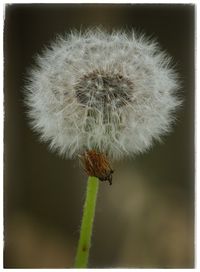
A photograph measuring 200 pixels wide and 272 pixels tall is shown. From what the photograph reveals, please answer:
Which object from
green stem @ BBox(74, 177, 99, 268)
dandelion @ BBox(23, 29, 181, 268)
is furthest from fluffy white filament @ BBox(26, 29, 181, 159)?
green stem @ BBox(74, 177, 99, 268)

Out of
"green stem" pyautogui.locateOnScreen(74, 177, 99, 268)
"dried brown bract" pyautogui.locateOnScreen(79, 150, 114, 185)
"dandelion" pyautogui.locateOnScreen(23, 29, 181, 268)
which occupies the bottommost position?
"green stem" pyautogui.locateOnScreen(74, 177, 99, 268)

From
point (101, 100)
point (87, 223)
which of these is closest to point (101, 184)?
point (87, 223)

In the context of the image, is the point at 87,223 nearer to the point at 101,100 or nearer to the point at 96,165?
the point at 96,165

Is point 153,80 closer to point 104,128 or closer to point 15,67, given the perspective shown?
point 104,128

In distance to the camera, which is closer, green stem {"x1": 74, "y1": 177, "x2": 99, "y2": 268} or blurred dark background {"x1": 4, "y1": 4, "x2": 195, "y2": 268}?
green stem {"x1": 74, "y1": 177, "x2": 99, "y2": 268}

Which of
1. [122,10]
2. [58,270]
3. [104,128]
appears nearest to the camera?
[104,128]

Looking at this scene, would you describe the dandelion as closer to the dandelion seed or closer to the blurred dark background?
the dandelion seed

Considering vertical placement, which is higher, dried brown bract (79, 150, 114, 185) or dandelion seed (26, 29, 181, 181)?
dandelion seed (26, 29, 181, 181)

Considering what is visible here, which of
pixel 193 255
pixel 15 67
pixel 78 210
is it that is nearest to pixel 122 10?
pixel 15 67
